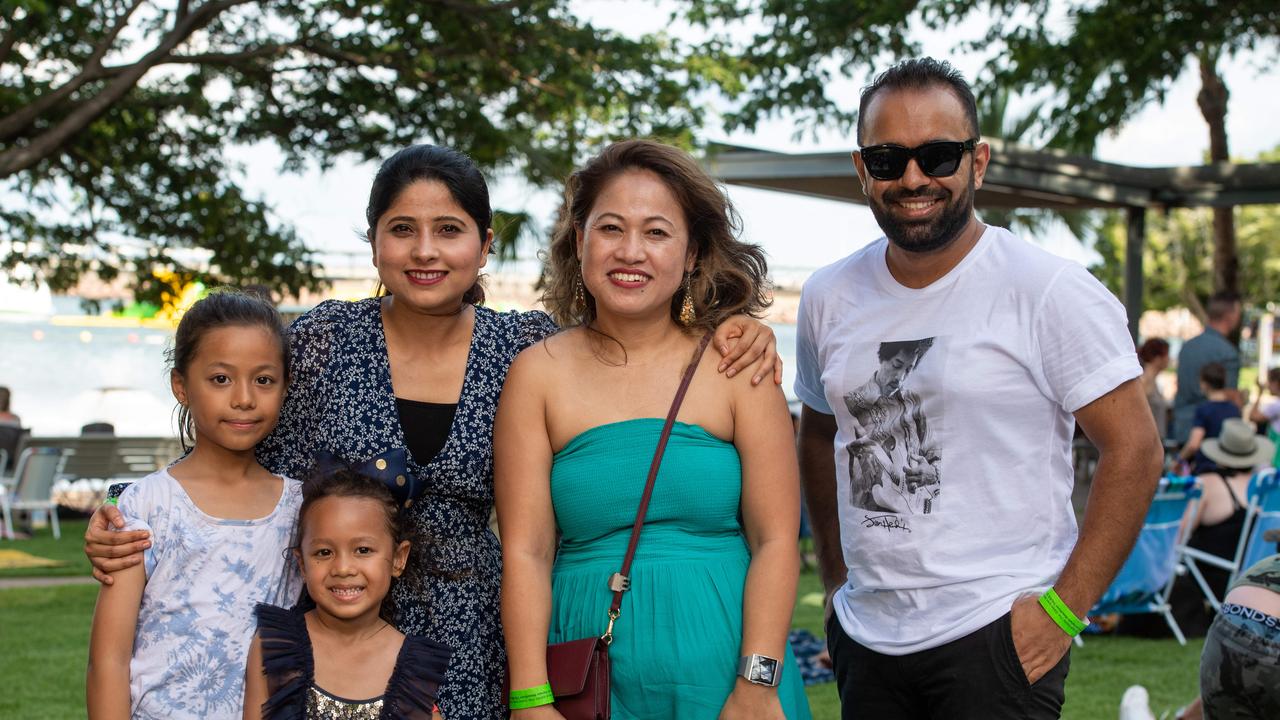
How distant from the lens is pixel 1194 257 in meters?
44.1

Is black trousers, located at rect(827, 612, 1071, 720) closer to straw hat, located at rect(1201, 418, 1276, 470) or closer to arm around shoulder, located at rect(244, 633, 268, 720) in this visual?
arm around shoulder, located at rect(244, 633, 268, 720)

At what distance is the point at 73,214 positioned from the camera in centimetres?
1110

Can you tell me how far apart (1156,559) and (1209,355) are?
3075mm

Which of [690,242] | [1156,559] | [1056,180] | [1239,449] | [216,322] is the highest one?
[1056,180]

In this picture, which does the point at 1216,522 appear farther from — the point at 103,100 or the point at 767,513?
the point at 103,100

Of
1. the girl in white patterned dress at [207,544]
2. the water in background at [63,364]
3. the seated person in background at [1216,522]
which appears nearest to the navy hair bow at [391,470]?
the girl in white patterned dress at [207,544]

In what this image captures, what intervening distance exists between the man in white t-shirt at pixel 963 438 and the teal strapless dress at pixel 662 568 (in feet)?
1.02

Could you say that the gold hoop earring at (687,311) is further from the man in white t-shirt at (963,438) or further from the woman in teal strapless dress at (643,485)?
the man in white t-shirt at (963,438)

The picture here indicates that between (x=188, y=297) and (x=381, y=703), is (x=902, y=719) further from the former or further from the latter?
(x=188, y=297)

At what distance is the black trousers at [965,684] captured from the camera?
2.60m

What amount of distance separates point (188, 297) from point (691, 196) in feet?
30.8

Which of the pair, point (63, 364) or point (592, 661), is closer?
point (592, 661)

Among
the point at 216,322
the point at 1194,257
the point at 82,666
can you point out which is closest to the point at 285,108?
the point at 82,666

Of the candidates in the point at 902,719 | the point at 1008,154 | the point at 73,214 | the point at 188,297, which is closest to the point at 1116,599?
the point at 1008,154
